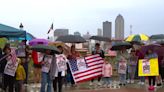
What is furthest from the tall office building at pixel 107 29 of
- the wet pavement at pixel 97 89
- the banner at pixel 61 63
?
the banner at pixel 61 63

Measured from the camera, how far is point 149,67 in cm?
1802

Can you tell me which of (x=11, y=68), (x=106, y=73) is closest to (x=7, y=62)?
(x=11, y=68)

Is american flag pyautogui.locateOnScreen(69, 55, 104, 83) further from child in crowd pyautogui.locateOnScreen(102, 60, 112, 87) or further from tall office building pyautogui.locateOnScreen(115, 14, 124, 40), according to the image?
tall office building pyautogui.locateOnScreen(115, 14, 124, 40)

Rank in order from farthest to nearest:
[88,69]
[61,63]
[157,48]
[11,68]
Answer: [88,69], [157,48], [61,63], [11,68]

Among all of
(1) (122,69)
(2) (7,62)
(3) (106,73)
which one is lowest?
(3) (106,73)

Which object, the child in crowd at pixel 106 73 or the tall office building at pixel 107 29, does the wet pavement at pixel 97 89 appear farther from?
the tall office building at pixel 107 29

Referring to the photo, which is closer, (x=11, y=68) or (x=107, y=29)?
(x=11, y=68)

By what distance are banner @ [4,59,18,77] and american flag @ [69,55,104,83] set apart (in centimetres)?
394

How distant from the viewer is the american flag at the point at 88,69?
18234 millimetres

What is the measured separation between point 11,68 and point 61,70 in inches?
75.5

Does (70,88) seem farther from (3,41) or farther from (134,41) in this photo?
(134,41)

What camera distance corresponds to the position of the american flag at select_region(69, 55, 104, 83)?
59.8 ft

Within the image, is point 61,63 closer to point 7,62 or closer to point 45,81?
point 45,81

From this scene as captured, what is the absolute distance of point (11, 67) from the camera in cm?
1436
